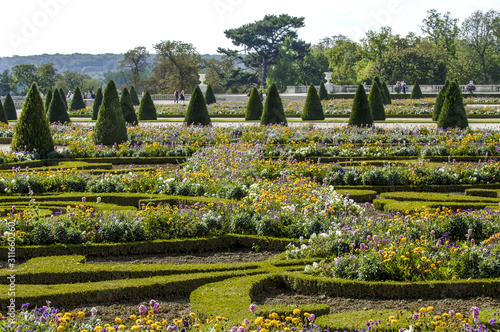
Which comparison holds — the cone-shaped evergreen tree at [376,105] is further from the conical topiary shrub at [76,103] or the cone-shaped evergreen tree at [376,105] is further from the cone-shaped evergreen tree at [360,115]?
the conical topiary shrub at [76,103]

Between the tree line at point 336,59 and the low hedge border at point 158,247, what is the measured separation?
160 feet

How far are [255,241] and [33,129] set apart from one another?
920cm

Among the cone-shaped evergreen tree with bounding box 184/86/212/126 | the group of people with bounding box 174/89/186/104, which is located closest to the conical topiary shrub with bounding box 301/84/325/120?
the cone-shaped evergreen tree with bounding box 184/86/212/126

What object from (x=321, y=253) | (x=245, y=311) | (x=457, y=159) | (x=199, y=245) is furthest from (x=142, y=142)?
(x=245, y=311)

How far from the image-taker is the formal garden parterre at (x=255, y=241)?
181 inches

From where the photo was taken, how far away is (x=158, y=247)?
693cm

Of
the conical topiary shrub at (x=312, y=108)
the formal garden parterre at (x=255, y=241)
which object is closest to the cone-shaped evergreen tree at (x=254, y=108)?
the conical topiary shrub at (x=312, y=108)

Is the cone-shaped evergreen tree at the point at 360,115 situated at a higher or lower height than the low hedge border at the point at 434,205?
higher

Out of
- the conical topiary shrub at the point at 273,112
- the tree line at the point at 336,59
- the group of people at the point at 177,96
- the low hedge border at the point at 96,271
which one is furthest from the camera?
the tree line at the point at 336,59

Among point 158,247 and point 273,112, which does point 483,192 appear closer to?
point 158,247

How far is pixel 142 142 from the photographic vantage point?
1617 cm

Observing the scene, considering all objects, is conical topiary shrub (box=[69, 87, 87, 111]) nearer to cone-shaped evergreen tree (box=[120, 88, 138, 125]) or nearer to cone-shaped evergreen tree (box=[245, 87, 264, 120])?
cone-shaped evergreen tree (box=[120, 88, 138, 125])

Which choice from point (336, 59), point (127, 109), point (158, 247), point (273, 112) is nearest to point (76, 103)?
point (127, 109)

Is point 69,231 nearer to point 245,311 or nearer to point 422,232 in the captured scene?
point 245,311
